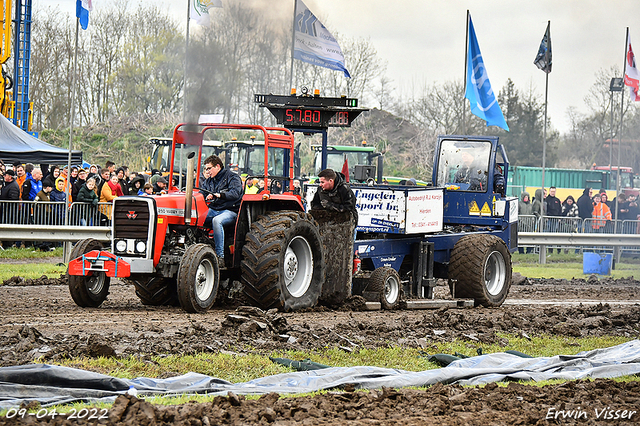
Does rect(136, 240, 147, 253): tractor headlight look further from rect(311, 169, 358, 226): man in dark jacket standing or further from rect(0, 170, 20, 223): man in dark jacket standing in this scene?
rect(0, 170, 20, 223): man in dark jacket standing

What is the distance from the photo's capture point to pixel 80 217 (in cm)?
1823

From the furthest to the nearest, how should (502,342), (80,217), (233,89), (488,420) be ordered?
(80,217) < (233,89) < (502,342) < (488,420)

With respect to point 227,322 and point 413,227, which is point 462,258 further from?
point 227,322

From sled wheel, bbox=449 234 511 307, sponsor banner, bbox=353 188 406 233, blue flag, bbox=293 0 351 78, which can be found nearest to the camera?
sponsor banner, bbox=353 188 406 233

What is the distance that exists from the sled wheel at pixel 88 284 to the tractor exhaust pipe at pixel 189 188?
1.22 m

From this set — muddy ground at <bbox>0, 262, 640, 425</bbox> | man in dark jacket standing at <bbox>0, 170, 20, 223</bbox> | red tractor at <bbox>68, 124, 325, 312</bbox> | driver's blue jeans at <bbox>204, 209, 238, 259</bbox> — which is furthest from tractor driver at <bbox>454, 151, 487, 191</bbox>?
man in dark jacket standing at <bbox>0, 170, 20, 223</bbox>

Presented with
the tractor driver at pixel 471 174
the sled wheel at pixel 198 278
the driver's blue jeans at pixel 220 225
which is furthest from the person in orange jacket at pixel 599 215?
the sled wheel at pixel 198 278

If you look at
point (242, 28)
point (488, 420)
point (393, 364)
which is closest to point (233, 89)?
point (242, 28)

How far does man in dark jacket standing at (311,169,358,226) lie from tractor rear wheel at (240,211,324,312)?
57 cm

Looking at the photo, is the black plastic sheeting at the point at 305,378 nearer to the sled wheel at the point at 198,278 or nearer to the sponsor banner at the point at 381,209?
the sled wheel at the point at 198,278

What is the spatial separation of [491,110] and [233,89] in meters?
11.4

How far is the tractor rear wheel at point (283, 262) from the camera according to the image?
10.4 m

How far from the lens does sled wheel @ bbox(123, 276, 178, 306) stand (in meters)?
11.1

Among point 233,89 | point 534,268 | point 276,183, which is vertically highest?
point 233,89
